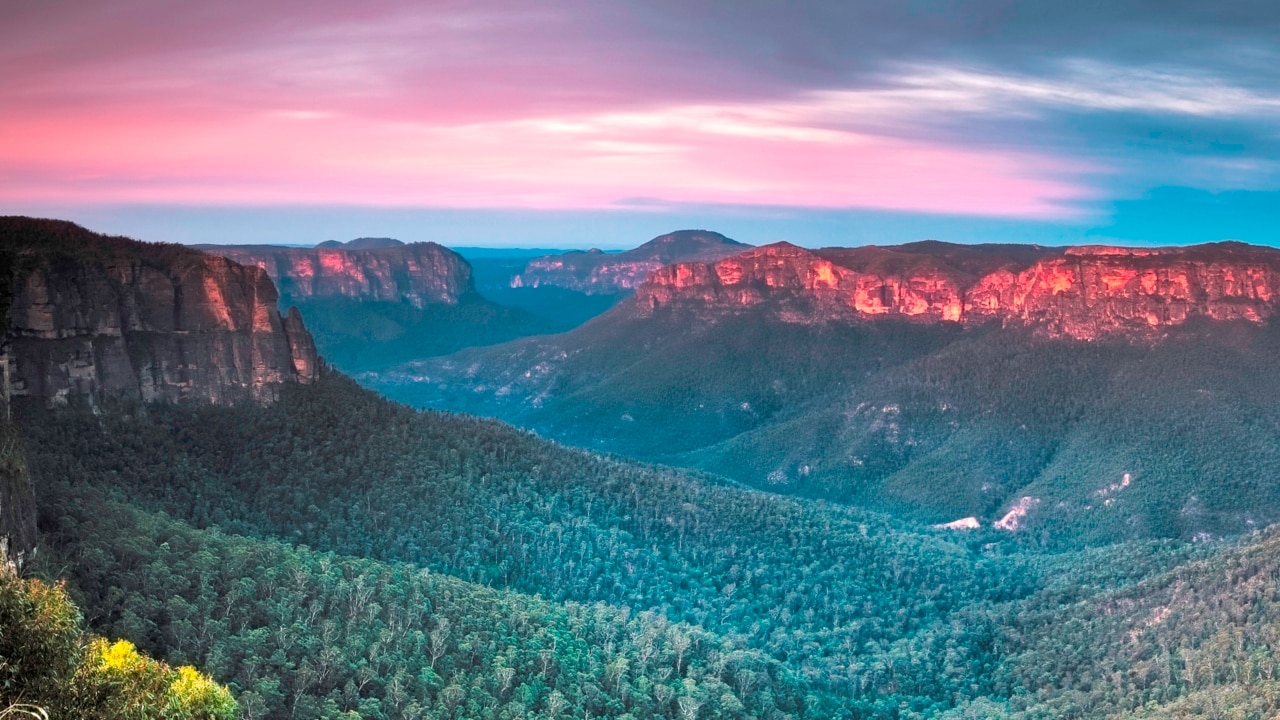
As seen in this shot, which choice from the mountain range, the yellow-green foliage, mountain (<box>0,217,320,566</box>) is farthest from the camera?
mountain (<box>0,217,320,566</box>)

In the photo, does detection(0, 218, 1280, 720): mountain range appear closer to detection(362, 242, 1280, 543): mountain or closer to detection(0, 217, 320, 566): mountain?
detection(0, 217, 320, 566): mountain

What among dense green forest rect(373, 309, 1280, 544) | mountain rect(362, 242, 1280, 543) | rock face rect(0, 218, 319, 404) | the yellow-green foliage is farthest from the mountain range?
mountain rect(362, 242, 1280, 543)

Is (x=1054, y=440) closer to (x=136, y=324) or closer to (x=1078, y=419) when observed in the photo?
(x=1078, y=419)

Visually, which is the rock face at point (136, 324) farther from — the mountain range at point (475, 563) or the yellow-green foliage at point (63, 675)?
the yellow-green foliage at point (63, 675)

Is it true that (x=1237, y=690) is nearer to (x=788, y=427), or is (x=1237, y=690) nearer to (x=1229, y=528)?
(x=1229, y=528)

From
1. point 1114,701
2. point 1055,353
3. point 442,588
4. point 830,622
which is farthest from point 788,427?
point 442,588

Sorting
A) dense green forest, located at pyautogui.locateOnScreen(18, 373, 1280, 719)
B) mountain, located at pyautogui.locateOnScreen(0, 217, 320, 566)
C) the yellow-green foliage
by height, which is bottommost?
dense green forest, located at pyautogui.locateOnScreen(18, 373, 1280, 719)

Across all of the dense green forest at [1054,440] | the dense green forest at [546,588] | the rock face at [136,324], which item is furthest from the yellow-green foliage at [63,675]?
the dense green forest at [1054,440]
